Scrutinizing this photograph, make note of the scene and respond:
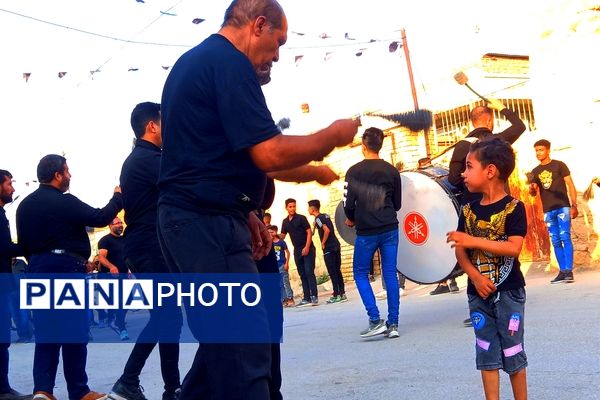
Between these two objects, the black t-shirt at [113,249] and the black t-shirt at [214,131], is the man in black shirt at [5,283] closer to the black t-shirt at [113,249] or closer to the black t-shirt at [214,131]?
the black t-shirt at [214,131]

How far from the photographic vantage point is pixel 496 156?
3914 millimetres

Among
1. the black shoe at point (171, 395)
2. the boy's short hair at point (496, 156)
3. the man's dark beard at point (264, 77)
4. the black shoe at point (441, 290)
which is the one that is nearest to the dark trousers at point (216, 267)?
the man's dark beard at point (264, 77)

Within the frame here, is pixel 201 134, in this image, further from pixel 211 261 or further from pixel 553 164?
pixel 553 164

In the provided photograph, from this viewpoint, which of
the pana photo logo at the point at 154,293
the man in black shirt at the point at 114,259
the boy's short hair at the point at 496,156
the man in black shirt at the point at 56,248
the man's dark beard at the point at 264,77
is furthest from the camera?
the man in black shirt at the point at 114,259

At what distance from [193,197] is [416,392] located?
2352 millimetres

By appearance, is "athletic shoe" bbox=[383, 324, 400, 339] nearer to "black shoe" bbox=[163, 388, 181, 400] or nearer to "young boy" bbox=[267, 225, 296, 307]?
"black shoe" bbox=[163, 388, 181, 400]

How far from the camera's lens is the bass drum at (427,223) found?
7.74 meters

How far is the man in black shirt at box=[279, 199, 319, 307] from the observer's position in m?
14.6

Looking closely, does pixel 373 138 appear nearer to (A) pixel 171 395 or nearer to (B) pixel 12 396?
(A) pixel 171 395

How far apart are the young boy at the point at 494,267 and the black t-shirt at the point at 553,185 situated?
659 centimetres

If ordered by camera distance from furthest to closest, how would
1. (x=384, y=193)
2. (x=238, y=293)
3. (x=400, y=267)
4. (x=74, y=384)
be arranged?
(x=400, y=267)
(x=384, y=193)
(x=74, y=384)
(x=238, y=293)

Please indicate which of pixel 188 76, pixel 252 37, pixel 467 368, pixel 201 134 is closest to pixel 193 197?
pixel 201 134

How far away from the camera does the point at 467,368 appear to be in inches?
201

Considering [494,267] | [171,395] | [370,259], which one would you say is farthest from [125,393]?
[370,259]
